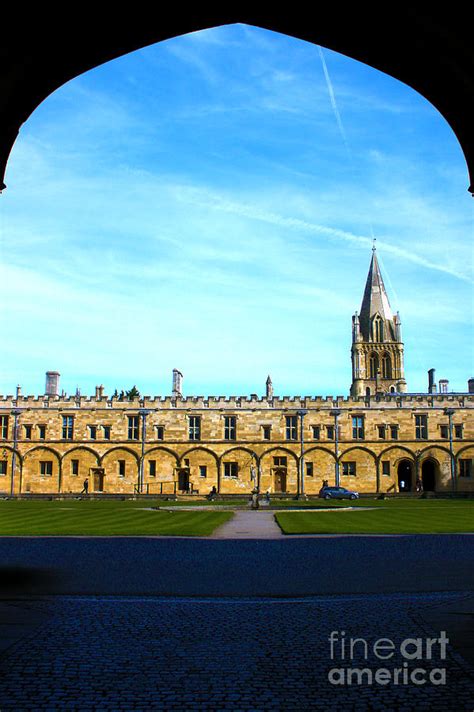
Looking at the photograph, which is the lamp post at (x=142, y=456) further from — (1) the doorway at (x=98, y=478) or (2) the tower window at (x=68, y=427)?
(2) the tower window at (x=68, y=427)

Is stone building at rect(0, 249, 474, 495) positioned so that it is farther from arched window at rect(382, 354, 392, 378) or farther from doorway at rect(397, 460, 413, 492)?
arched window at rect(382, 354, 392, 378)

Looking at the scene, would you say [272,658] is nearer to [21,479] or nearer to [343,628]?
[343,628]

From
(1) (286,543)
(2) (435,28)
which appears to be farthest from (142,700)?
(1) (286,543)

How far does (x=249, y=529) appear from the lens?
787 inches

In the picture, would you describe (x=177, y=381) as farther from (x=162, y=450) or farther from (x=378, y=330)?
(x=378, y=330)

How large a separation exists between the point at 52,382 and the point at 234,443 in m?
16.3

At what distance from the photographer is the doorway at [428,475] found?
53406 millimetres

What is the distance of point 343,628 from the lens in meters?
7.25

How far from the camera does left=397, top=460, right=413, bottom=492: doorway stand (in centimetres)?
5323

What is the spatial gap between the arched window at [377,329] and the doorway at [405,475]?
43.9 meters

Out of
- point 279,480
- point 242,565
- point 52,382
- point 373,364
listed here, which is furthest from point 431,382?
point 242,565

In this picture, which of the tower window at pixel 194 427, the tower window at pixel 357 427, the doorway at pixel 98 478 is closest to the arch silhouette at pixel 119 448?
the doorway at pixel 98 478

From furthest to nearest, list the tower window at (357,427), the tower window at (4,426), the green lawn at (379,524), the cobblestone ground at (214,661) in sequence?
1. the tower window at (4,426)
2. the tower window at (357,427)
3. the green lawn at (379,524)
4. the cobblestone ground at (214,661)

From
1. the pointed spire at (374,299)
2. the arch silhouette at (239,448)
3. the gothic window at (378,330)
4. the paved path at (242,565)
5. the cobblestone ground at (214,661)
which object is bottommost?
the paved path at (242,565)
